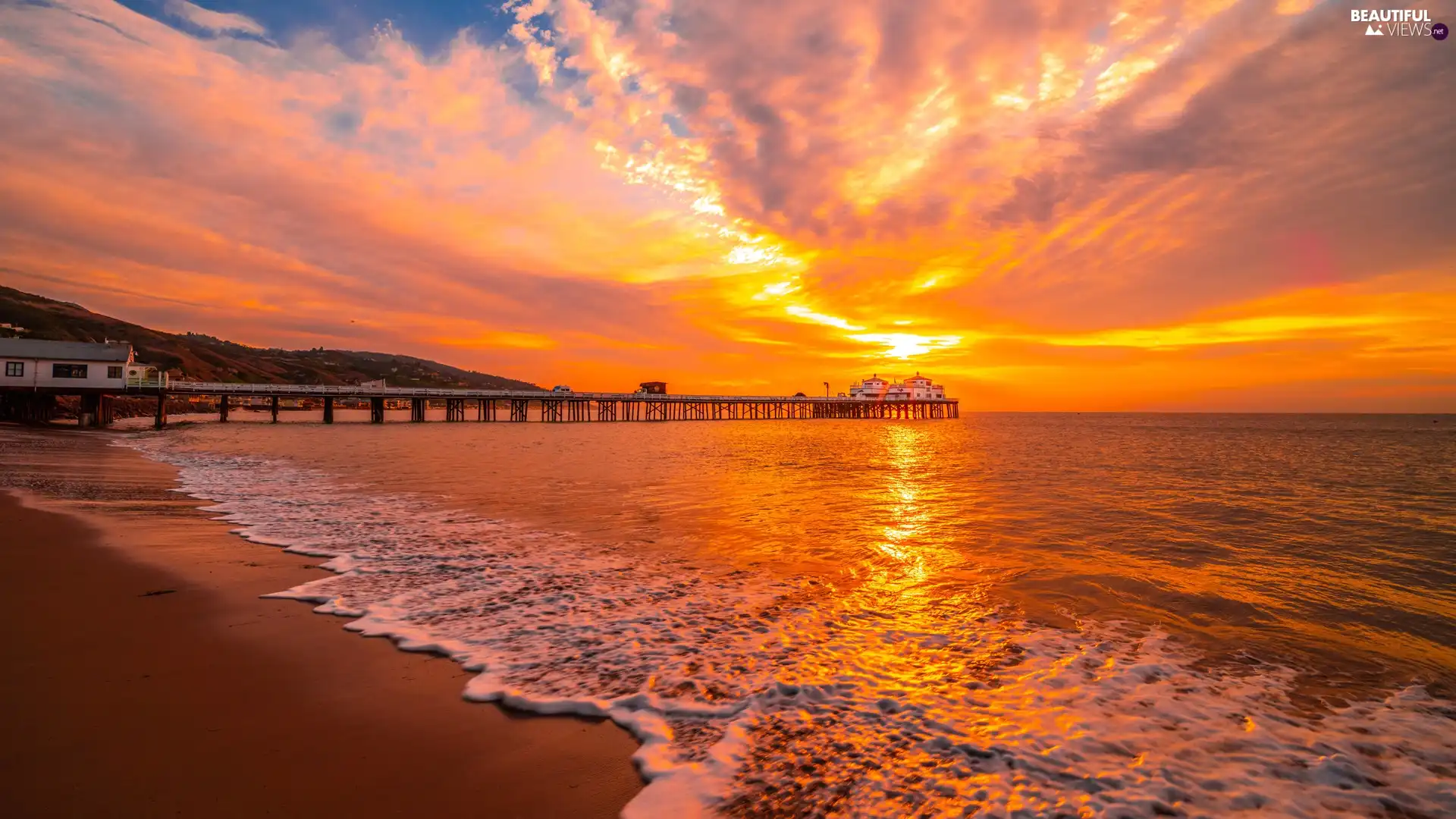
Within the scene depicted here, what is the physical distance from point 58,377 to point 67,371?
67 centimetres

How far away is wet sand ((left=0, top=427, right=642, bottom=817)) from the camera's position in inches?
113

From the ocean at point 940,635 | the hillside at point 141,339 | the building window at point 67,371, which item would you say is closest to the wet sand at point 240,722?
the ocean at point 940,635

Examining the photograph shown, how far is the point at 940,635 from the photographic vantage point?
18.7 ft

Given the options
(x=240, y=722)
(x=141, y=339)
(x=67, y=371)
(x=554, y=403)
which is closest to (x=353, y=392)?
(x=67, y=371)

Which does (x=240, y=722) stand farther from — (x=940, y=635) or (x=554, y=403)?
(x=554, y=403)

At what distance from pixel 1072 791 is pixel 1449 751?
2.85 m

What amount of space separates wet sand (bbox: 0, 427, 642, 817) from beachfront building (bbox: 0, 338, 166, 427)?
178 feet

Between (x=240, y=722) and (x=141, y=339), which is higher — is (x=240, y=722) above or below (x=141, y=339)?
below

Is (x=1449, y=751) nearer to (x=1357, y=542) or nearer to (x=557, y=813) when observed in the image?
(x=557, y=813)

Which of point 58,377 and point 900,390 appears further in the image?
point 900,390

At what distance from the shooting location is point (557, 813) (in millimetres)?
2902

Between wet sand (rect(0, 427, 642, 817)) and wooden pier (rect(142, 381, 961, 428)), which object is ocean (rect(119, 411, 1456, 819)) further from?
wooden pier (rect(142, 381, 961, 428))

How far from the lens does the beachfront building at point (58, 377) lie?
41094 millimetres

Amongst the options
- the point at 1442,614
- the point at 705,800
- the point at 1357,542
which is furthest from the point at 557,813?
the point at 1357,542
